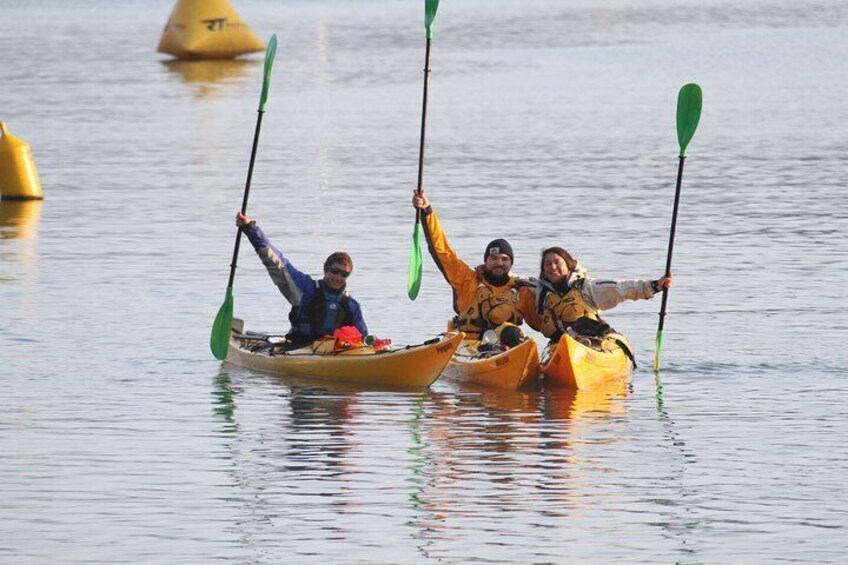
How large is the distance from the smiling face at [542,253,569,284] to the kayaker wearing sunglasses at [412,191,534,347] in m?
0.30

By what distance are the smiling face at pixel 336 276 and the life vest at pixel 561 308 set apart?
1555 millimetres

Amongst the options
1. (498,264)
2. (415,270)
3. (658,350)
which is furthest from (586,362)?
(415,270)

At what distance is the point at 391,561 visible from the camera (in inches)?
436

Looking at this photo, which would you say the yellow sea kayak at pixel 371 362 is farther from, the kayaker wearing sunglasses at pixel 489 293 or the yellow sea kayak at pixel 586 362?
the yellow sea kayak at pixel 586 362

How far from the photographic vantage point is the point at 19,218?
27828mm

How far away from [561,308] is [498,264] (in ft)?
1.96

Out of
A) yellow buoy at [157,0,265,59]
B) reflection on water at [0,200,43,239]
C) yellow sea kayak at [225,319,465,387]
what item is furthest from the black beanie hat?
yellow buoy at [157,0,265,59]

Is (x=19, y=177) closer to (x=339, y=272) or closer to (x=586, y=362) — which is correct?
(x=339, y=272)

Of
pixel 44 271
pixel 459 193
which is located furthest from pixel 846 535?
pixel 459 193

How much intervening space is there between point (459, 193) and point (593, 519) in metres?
17.5

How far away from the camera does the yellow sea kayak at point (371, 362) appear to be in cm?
1590

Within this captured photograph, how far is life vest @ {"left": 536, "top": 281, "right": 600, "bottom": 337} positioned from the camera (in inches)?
643

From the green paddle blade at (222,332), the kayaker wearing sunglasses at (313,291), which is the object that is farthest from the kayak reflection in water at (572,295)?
the green paddle blade at (222,332)

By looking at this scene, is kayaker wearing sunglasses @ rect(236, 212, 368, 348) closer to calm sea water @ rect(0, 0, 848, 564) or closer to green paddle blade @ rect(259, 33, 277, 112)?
calm sea water @ rect(0, 0, 848, 564)
